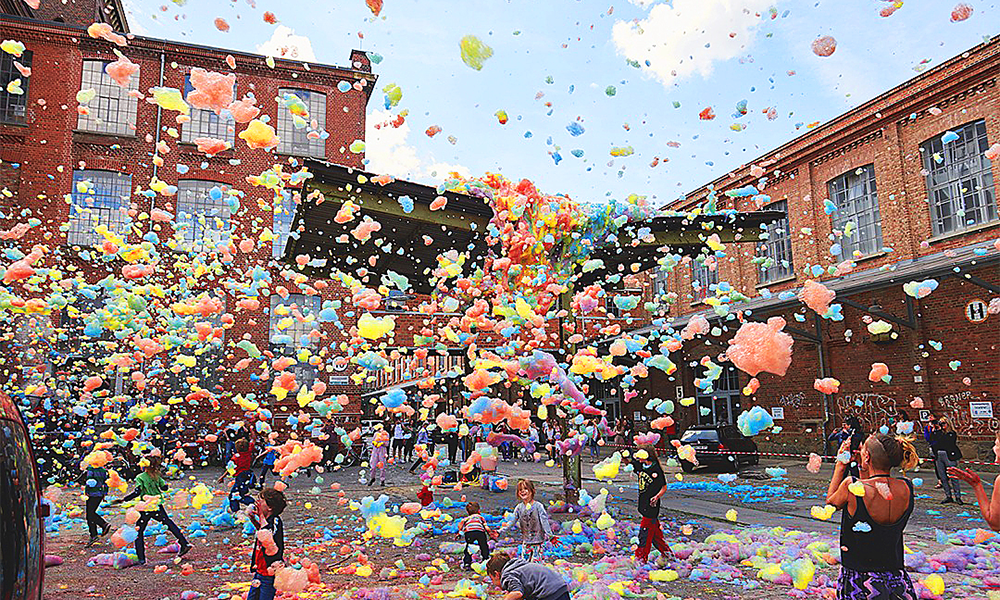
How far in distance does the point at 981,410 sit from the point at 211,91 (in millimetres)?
18020

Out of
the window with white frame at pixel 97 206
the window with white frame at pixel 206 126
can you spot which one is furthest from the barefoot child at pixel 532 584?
the window with white frame at pixel 206 126

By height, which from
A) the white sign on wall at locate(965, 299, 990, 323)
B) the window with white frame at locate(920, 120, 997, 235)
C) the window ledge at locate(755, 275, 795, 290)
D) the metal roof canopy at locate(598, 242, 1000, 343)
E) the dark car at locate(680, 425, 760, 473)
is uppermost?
the window with white frame at locate(920, 120, 997, 235)

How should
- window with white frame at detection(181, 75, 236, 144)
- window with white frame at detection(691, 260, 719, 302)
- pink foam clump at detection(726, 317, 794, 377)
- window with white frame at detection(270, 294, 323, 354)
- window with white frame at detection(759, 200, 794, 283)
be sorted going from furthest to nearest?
1. window with white frame at detection(691, 260, 719, 302)
2. window with white frame at detection(181, 75, 236, 144)
3. window with white frame at detection(270, 294, 323, 354)
4. window with white frame at detection(759, 200, 794, 283)
5. pink foam clump at detection(726, 317, 794, 377)

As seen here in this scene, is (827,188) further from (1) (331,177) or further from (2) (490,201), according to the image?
(1) (331,177)

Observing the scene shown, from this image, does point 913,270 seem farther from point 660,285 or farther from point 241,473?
point 241,473

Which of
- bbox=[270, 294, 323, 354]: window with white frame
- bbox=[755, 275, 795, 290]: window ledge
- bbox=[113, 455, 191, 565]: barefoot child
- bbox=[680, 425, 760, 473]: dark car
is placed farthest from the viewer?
bbox=[270, 294, 323, 354]: window with white frame

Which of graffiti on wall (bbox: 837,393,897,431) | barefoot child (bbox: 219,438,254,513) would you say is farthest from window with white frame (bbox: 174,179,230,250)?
graffiti on wall (bbox: 837,393,897,431)

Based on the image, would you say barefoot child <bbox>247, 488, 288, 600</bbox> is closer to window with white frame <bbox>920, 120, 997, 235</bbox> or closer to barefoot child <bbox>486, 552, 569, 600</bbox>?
barefoot child <bbox>486, 552, 569, 600</bbox>

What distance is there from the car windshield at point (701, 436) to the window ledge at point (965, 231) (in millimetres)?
7719

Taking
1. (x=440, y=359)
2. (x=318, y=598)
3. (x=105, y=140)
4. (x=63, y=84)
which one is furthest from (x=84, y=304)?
(x=318, y=598)

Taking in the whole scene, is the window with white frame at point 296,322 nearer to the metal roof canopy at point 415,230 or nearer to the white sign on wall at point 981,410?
the metal roof canopy at point 415,230

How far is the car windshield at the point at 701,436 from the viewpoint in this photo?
19.4m

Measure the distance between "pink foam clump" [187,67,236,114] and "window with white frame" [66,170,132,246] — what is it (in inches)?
702

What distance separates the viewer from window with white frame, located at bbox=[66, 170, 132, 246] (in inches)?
874
